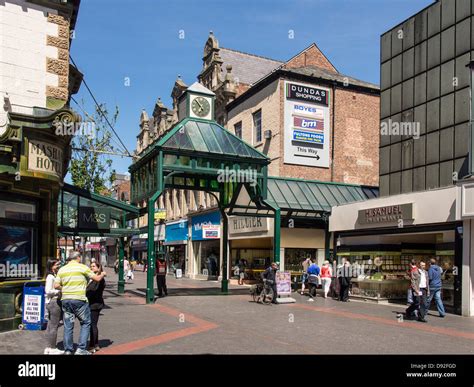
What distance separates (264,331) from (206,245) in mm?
25832

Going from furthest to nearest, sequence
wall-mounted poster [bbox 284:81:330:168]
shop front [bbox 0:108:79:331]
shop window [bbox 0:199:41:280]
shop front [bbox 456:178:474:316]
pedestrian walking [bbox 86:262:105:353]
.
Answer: wall-mounted poster [bbox 284:81:330:168] → shop front [bbox 456:178:474:316] → shop window [bbox 0:199:41:280] → shop front [bbox 0:108:79:331] → pedestrian walking [bbox 86:262:105:353]

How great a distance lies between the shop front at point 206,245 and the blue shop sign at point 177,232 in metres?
1.61

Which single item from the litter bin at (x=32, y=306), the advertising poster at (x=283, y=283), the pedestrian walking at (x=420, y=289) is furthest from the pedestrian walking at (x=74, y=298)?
the advertising poster at (x=283, y=283)

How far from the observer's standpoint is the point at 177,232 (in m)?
42.8

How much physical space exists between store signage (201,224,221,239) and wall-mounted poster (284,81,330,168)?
825cm

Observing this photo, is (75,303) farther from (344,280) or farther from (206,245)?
(206,245)

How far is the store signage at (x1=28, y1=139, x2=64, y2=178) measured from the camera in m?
11.4

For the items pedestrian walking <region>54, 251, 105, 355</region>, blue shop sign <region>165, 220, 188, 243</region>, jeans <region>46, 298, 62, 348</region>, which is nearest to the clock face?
pedestrian walking <region>54, 251, 105, 355</region>

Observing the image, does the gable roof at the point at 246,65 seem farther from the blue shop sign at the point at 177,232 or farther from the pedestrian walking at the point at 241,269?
the pedestrian walking at the point at 241,269

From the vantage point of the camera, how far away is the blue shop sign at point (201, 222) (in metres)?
34.6

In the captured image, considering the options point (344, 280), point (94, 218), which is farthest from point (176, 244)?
point (344, 280)

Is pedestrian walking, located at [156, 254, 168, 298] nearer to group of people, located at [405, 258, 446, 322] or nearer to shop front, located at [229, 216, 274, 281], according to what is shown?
shop front, located at [229, 216, 274, 281]

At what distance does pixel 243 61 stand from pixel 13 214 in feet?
101

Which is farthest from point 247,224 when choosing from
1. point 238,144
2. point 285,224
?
point 238,144
